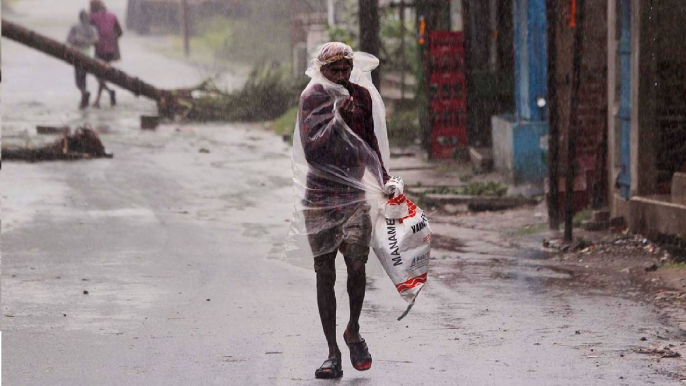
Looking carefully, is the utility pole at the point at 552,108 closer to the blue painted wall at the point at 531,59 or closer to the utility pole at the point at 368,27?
the blue painted wall at the point at 531,59

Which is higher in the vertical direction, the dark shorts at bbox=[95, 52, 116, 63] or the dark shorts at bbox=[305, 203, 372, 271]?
the dark shorts at bbox=[95, 52, 116, 63]

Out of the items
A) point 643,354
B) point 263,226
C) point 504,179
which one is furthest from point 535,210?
point 643,354

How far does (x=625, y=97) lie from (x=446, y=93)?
6.44 meters

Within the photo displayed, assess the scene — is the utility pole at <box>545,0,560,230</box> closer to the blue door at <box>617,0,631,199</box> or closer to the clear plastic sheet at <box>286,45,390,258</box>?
the blue door at <box>617,0,631,199</box>

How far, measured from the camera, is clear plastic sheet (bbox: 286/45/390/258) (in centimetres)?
650

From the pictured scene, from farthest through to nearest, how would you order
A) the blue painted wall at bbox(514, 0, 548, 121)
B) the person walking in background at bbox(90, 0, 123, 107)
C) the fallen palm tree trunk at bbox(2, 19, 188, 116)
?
the person walking in background at bbox(90, 0, 123, 107) < the fallen palm tree trunk at bbox(2, 19, 188, 116) < the blue painted wall at bbox(514, 0, 548, 121)

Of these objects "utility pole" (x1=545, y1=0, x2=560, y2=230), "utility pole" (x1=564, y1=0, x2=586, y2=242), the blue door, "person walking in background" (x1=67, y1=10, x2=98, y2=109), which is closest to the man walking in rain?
"utility pole" (x1=564, y1=0, x2=586, y2=242)

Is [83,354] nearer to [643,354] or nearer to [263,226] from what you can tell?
[643,354]

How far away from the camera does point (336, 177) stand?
655 centimetres

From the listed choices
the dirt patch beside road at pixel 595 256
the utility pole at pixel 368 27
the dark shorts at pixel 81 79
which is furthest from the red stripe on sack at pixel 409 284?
the dark shorts at pixel 81 79

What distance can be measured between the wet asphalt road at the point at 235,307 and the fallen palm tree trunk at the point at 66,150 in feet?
6.11

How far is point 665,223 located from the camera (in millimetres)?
10453

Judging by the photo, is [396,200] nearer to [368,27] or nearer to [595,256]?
[595,256]

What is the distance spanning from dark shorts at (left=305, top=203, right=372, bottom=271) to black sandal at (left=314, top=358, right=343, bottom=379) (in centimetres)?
50
